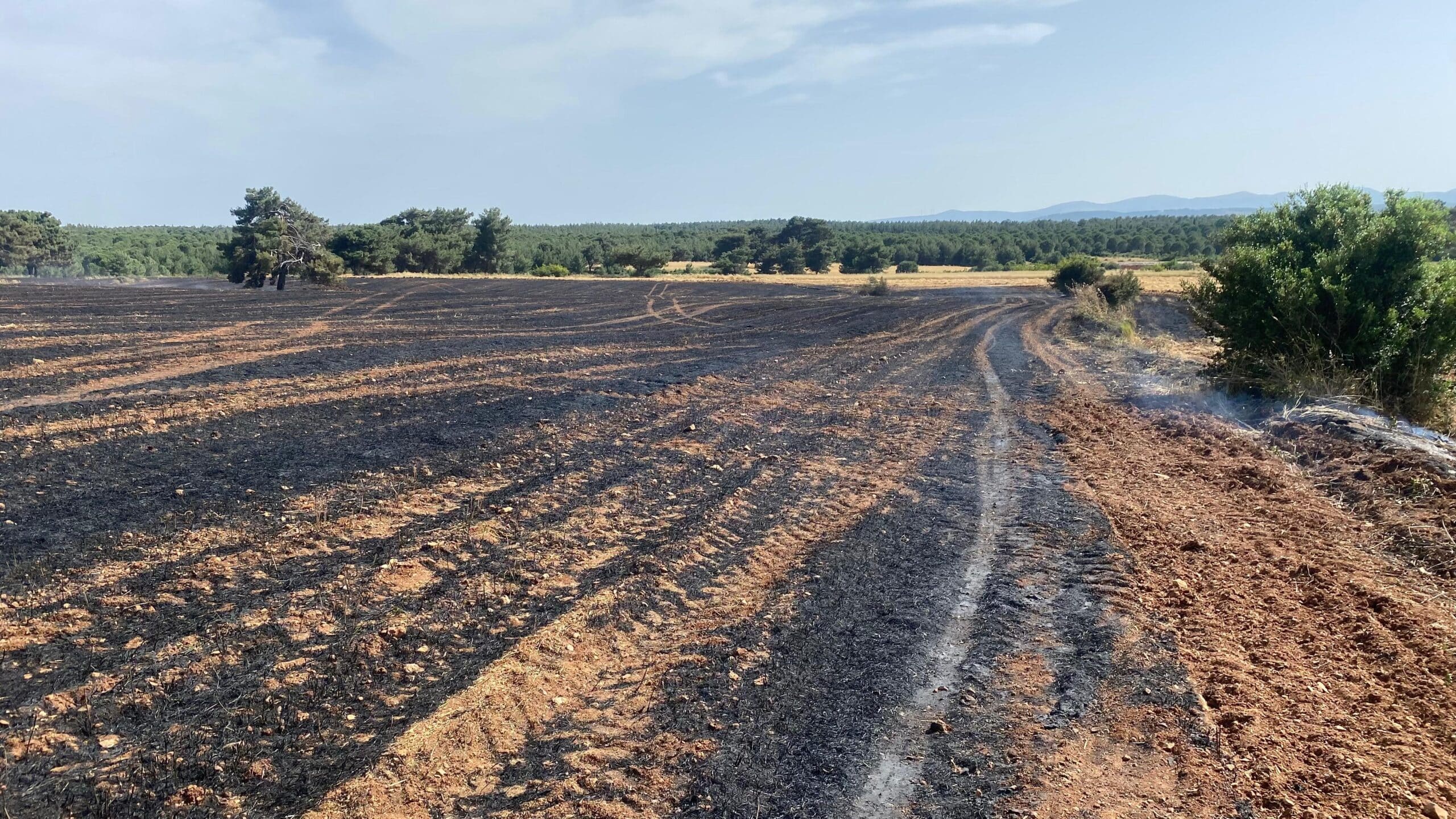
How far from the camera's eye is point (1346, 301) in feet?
31.1

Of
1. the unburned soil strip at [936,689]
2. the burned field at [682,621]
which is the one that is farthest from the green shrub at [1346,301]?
the unburned soil strip at [936,689]

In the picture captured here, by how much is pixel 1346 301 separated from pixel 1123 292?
67.5 ft

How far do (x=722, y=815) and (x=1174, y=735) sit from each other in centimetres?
183

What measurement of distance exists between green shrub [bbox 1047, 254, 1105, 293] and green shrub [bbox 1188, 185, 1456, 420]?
93.9ft

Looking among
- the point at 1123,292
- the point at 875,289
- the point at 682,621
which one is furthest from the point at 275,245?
the point at 682,621

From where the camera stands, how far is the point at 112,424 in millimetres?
7777

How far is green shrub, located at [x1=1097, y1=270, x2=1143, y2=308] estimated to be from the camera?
28562 millimetres

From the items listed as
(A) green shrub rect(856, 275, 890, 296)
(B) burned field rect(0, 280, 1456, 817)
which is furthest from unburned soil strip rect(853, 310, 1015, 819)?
(A) green shrub rect(856, 275, 890, 296)

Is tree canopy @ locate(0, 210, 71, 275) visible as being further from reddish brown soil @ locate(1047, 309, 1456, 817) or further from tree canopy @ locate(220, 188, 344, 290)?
reddish brown soil @ locate(1047, 309, 1456, 817)

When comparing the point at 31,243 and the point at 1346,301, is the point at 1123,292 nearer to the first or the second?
the point at 1346,301

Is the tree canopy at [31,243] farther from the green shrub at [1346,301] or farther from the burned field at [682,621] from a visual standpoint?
the green shrub at [1346,301]

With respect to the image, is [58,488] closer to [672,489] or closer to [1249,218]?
[672,489]

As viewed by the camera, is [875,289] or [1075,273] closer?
[1075,273]

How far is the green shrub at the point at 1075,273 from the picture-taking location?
1515 inches
